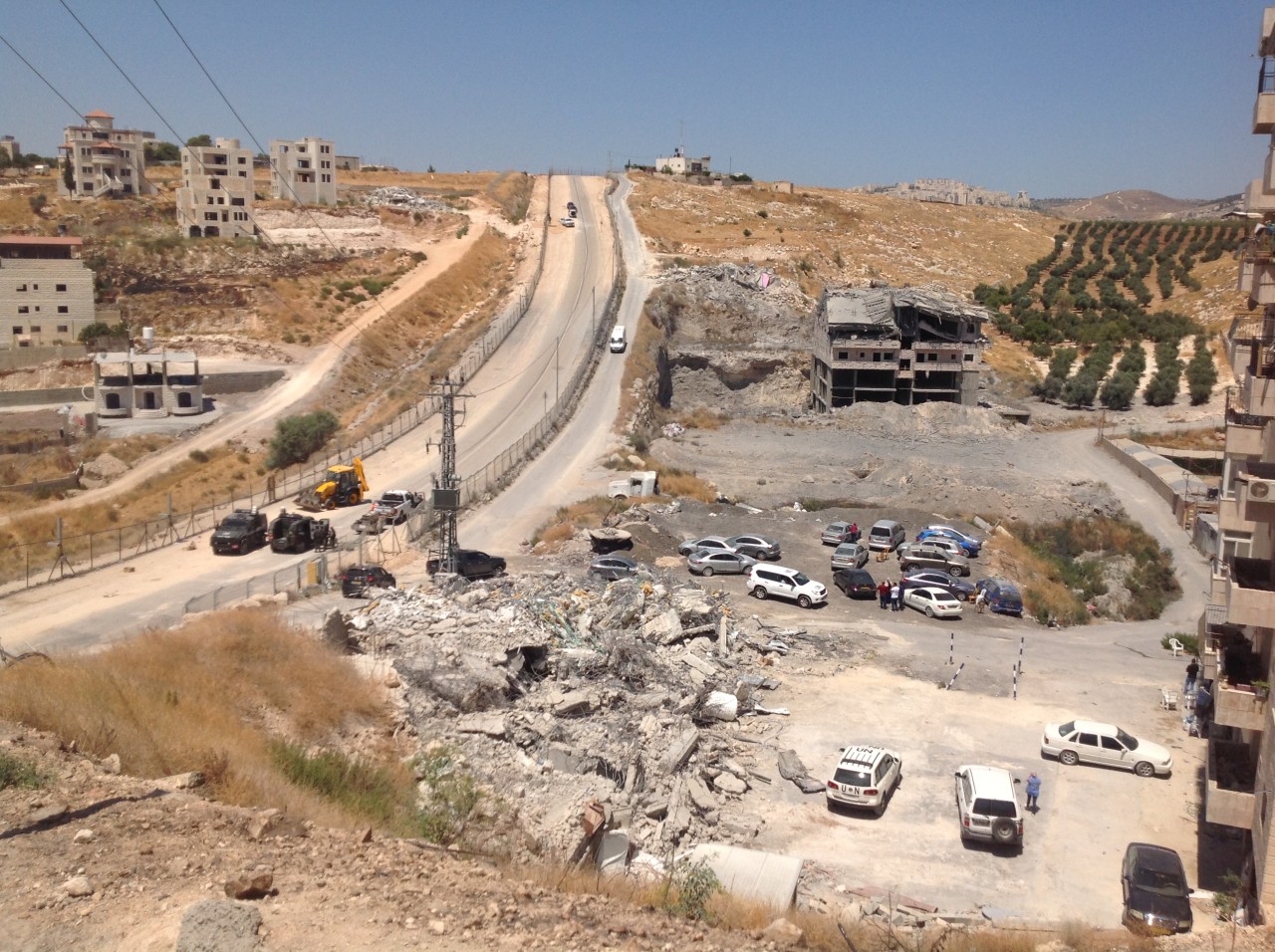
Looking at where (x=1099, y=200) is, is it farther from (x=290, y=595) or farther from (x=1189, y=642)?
(x=290, y=595)

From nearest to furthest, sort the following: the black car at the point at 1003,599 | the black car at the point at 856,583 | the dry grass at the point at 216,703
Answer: the dry grass at the point at 216,703, the black car at the point at 1003,599, the black car at the point at 856,583

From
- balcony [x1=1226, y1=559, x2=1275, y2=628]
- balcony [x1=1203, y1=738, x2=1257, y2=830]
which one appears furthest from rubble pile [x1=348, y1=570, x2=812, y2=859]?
balcony [x1=1226, y1=559, x2=1275, y2=628]

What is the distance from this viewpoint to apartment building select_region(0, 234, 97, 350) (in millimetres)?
75812

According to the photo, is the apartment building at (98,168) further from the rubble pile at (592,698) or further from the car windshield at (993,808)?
the car windshield at (993,808)

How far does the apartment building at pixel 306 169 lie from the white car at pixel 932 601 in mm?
85556

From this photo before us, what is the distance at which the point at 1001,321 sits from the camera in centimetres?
9481

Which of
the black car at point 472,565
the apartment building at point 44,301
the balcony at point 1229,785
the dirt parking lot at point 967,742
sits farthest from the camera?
the apartment building at point 44,301

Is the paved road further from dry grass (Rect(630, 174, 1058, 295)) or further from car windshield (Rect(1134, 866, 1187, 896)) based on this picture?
car windshield (Rect(1134, 866, 1187, 896))

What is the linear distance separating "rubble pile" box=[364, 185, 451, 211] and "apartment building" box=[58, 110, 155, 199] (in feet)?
71.1

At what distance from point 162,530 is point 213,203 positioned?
63.2 metres

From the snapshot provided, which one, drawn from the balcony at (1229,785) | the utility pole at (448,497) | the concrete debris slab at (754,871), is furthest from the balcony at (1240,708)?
the utility pole at (448,497)

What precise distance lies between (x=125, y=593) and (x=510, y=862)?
22.7m

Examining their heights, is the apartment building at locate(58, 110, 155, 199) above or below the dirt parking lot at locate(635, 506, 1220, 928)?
above

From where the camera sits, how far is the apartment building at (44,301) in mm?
75812
